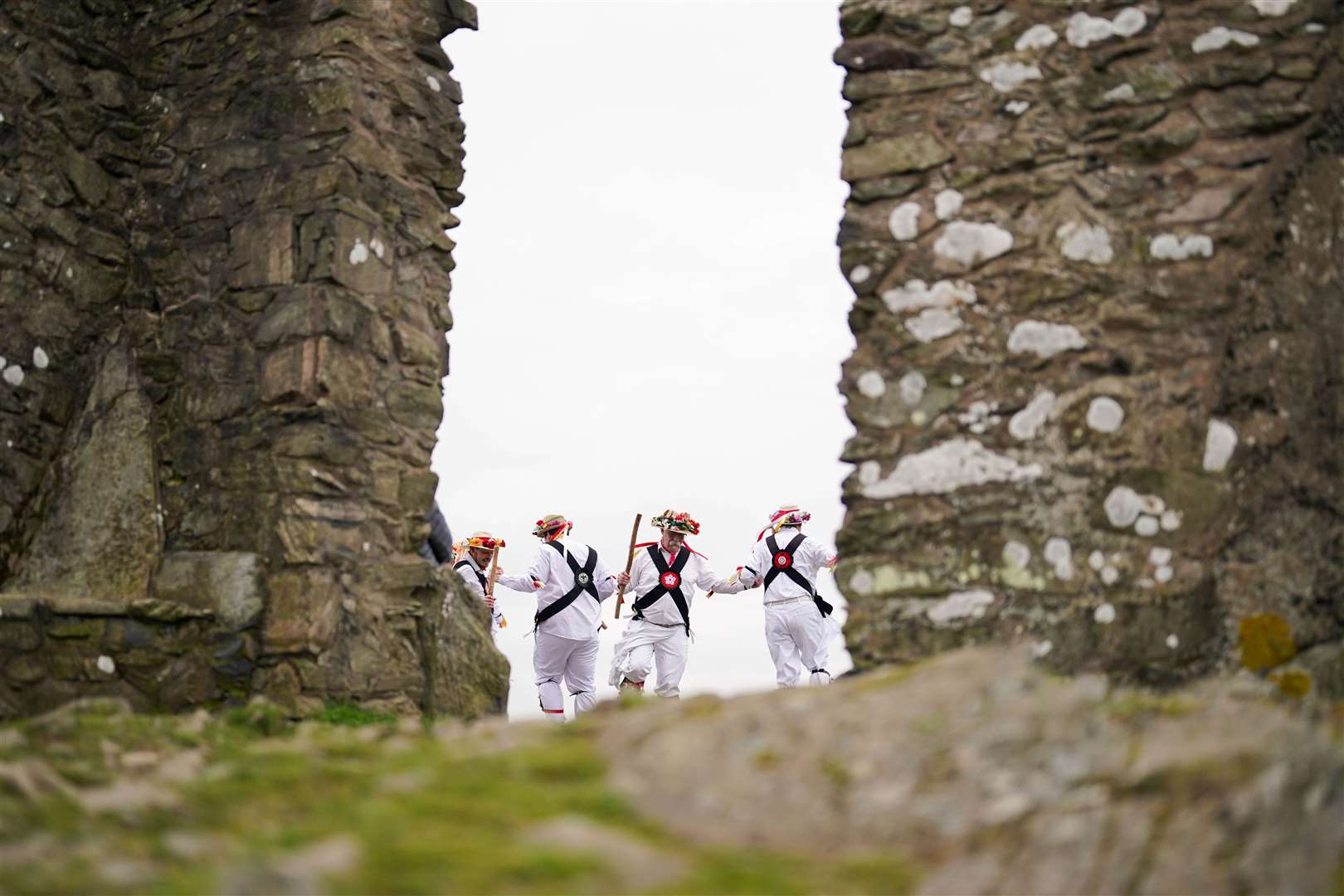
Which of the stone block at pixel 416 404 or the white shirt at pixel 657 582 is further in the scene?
the white shirt at pixel 657 582

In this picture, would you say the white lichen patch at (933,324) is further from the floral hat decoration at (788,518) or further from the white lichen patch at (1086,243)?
the floral hat decoration at (788,518)

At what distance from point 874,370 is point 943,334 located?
0.24 metres

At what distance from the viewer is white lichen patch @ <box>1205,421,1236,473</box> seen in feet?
12.7

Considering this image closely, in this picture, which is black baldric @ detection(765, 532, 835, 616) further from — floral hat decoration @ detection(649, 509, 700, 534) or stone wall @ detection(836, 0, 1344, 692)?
stone wall @ detection(836, 0, 1344, 692)

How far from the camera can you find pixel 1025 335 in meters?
4.08

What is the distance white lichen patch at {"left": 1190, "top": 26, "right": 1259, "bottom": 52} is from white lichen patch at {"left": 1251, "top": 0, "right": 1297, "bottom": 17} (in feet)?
0.26

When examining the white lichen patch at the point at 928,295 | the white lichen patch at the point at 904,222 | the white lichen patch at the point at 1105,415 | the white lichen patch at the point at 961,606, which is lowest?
the white lichen patch at the point at 961,606

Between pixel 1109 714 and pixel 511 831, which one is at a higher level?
pixel 1109 714

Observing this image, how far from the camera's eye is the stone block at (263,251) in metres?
5.73

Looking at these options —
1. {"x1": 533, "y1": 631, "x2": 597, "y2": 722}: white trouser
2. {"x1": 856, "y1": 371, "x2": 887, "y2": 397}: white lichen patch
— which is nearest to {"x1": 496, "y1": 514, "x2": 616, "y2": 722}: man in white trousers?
{"x1": 533, "y1": 631, "x2": 597, "y2": 722}: white trouser

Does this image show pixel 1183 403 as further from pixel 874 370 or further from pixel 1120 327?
pixel 874 370

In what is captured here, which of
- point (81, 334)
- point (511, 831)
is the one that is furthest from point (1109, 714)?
point (81, 334)

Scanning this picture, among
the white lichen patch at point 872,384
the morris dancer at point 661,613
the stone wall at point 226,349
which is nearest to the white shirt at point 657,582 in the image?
the morris dancer at point 661,613

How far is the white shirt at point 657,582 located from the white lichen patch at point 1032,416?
724 cm
